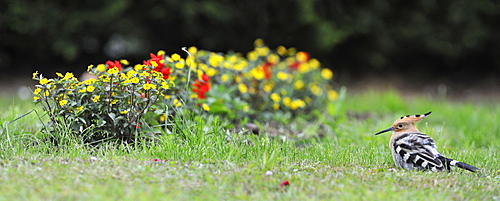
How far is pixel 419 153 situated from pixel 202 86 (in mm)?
2269

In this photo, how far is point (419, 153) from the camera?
3475mm

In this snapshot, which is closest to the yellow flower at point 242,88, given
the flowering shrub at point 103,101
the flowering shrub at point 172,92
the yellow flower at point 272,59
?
the flowering shrub at point 172,92

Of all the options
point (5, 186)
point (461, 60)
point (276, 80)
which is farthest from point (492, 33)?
point (5, 186)

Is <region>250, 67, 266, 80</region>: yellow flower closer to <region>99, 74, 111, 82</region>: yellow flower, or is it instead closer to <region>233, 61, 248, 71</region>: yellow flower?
<region>233, 61, 248, 71</region>: yellow flower

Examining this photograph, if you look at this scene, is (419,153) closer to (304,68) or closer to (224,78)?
(224,78)

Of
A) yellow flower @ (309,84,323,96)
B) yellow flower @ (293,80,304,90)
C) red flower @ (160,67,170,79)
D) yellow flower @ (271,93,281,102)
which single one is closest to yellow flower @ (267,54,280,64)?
yellow flower @ (293,80,304,90)

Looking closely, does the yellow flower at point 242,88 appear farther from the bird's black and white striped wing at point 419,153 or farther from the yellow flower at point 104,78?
the bird's black and white striped wing at point 419,153

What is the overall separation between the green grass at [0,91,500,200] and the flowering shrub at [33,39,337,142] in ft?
0.84

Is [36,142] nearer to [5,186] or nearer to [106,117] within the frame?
[106,117]

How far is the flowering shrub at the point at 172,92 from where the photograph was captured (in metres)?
3.85

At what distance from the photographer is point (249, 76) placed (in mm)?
6031

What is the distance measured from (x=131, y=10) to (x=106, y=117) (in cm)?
464

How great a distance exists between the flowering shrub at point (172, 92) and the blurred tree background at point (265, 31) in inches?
71.7

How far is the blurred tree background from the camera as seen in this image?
26.2ft
